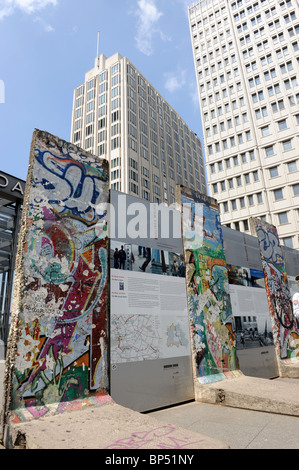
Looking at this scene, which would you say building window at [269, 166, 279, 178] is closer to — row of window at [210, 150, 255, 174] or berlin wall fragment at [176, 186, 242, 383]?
row of window at [210, 150, 255, 174]

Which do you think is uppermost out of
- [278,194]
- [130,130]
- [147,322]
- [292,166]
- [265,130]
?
[130,130]

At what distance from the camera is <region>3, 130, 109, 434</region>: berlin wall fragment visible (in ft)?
12.3

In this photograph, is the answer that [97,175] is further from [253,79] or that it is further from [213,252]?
[253,79]

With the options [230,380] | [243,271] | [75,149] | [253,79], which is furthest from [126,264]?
[253,79]

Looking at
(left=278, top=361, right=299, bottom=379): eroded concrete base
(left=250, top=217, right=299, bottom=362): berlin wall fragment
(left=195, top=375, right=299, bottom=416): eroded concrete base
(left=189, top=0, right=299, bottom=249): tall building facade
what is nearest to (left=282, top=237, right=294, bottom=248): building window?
(left=189, top=0, right=299, bottom=249): tall building facade

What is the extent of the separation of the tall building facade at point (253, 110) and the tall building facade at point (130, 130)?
10793mm

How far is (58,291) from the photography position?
14.1 ft

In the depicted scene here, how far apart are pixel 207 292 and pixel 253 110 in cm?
3428

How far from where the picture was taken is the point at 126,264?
526 centimetres

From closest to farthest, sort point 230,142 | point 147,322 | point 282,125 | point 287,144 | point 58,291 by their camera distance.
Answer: point 58,291
point 147,322
point 287,144
point 282,125
point 230,142

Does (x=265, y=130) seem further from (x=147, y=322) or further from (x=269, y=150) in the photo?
(x=147, y=322)

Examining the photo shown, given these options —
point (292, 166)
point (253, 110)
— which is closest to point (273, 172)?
point (292, 166)

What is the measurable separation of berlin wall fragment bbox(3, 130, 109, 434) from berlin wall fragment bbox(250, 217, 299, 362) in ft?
20.4
